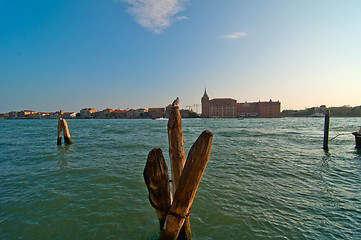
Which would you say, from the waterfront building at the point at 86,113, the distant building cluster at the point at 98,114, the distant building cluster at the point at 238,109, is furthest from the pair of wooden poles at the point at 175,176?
the waterfront building at the point at 86,113

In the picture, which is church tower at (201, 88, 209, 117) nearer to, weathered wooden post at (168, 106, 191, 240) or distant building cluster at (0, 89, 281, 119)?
distant building cluster at (0, 89, 281, 119)

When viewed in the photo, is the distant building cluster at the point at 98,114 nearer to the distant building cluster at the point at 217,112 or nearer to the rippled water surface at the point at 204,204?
the distant building cluster at the point at 217,112

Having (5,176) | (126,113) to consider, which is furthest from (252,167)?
(126,113)

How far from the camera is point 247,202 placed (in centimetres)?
441

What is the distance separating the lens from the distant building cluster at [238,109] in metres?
138

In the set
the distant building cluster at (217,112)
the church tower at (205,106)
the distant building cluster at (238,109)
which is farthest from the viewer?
the church tower at (205,106)

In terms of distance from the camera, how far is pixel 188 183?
87.9 inches

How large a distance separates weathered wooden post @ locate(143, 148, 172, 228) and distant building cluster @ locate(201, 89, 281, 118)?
472 feet

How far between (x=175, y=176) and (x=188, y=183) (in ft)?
1.55

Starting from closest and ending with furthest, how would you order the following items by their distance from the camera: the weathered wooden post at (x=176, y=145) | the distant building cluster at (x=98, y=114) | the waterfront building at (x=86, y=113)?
1. the weathered wooden post at (x=176, y=145)
2. the distant building cluster at (x=98, y=114)
3. the waterfront building at (x=86, y=113)

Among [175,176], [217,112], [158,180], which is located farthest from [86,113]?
[158,180]

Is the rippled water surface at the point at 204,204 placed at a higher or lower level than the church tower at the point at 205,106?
lower

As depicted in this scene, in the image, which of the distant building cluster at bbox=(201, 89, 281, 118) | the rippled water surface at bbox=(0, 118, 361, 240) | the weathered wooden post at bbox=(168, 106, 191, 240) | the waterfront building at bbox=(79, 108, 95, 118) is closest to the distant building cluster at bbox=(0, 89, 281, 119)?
the distant building cluster at bbox=(201, 89, 281, 118)

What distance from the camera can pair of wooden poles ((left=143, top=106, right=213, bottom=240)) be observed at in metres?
2.19
